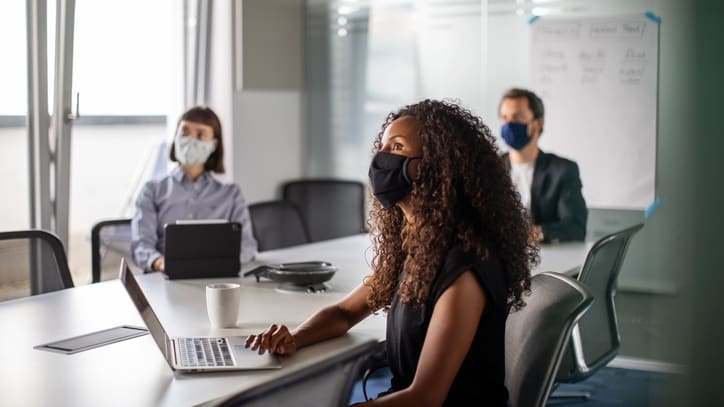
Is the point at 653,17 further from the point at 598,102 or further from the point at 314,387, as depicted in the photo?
the point at 314,387

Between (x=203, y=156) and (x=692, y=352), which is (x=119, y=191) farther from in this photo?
(x=692, y=352)

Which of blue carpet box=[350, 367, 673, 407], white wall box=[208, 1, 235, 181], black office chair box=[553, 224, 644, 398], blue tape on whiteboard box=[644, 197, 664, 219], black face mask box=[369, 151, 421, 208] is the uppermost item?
white wall box=[208, 1, 235, 181]

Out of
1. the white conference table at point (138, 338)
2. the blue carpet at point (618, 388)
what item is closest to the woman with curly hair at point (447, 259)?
the white conference table at point (138, 338)

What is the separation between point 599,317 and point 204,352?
180cm

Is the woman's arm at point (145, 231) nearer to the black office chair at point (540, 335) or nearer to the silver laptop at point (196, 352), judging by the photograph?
the silver laptop at point (196, 352)

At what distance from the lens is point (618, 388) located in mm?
3561

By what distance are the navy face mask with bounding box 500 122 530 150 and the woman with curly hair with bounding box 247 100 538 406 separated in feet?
7.15

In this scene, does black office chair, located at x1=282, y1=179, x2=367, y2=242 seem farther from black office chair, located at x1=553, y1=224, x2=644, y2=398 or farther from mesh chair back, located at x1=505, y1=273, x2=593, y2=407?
mesh chair back, located at x1=505, y1=273, x2=593, y2=407

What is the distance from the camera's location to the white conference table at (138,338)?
1743 mm

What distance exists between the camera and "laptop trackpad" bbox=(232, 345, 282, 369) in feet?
6.28

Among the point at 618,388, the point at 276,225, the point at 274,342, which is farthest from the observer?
the point at 276,225

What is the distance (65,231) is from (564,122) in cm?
255

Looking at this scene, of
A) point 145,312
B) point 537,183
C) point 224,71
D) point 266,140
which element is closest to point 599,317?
point 537,183

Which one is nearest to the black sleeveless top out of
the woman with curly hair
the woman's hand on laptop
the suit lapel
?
the woman with curly hair
